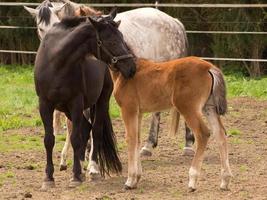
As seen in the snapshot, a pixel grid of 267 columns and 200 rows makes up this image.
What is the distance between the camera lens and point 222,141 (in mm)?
7090

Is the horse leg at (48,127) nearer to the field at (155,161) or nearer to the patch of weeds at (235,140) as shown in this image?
the field at (155,161)

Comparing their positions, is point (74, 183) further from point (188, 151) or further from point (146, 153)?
point (188, 151)

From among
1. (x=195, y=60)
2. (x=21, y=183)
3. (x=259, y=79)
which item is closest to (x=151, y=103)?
(x=195, y=60)

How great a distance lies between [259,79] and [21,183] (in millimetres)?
10327

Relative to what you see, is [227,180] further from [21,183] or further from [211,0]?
[211,0]

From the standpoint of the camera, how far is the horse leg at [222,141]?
23.0 ft

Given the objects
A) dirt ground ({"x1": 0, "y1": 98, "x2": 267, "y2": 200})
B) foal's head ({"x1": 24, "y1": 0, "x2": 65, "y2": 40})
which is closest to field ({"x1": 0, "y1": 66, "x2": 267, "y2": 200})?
dirt ground ({"x1": 0, "y1": 98, "x2": 267, "y2": 200})

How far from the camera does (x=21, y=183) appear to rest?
25.0ft

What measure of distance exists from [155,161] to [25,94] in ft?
20.2

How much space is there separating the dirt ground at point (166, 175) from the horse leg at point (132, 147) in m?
0.10

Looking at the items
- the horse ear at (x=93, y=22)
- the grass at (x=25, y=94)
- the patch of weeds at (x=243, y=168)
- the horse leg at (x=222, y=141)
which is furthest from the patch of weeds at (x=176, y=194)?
the grass at (x=25, y=94)

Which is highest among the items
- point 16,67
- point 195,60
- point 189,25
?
point 195,60

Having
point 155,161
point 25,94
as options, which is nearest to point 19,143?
point 155,161

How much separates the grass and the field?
17 mm
